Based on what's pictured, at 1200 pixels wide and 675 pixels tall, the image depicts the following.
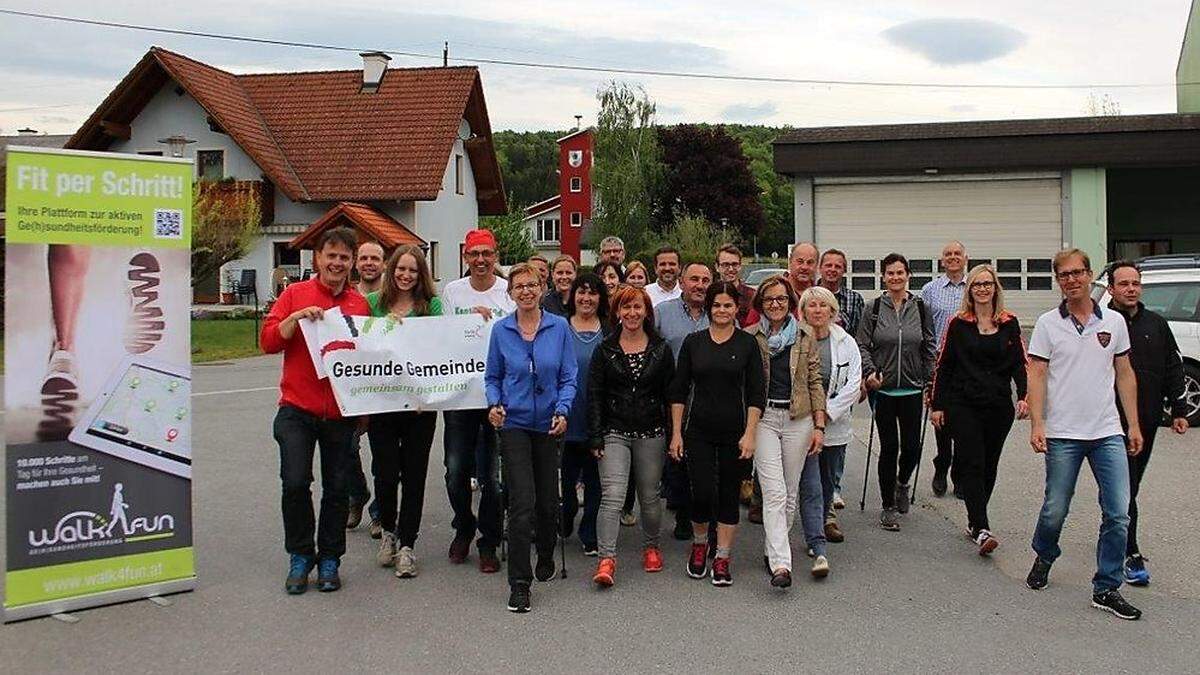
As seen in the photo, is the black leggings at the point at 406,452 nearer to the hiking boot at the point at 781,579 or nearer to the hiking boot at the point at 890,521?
the hiking boot at the point at 781,579

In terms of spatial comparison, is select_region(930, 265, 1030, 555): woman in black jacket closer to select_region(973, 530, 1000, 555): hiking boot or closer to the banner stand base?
select_region(973, 530, 1000, 555): hiking boot

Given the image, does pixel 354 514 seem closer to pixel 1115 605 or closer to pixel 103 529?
pixel 103 529

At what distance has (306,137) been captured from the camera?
117 feet

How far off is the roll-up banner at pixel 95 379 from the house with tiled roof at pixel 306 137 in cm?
2579

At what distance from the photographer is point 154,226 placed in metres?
5.66

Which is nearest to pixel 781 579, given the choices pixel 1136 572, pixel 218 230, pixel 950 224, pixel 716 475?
pixel 716 475

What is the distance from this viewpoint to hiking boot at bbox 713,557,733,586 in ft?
19.5

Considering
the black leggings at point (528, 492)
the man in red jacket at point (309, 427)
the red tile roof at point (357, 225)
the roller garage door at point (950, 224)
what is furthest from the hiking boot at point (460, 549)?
the red tile roof at point (357, 225)

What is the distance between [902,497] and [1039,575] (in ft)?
6.08

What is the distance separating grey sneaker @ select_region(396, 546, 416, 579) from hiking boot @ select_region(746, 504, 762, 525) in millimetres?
2653

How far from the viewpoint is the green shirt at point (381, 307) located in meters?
6.40

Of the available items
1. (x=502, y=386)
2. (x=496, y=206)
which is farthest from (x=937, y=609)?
(x=496, y=206)

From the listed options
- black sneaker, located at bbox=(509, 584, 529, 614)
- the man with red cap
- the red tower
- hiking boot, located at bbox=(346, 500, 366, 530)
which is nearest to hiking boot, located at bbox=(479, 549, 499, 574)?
the man with red cap

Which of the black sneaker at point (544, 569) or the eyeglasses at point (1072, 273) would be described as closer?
the eyeglasses at point (1072, 273)
